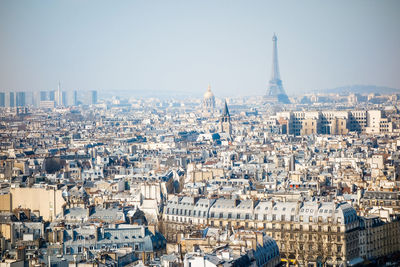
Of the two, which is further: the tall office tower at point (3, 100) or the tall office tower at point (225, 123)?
the tall office tower at point (225, 123)

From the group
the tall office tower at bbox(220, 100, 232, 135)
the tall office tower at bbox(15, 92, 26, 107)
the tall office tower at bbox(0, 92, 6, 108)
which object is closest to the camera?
the tall office tower at bbox(0, 92, 6, 108)

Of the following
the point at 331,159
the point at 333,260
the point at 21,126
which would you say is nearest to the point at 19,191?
the point at 333,260

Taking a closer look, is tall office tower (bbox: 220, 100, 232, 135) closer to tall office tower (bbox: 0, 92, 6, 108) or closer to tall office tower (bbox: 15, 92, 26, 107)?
tall office tower (bbox: 15, 92, 26, 107)

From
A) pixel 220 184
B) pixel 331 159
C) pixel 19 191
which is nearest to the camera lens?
pixel 19 191

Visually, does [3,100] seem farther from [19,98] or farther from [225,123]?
[225,123]

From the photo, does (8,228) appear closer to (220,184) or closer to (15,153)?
(220,184)

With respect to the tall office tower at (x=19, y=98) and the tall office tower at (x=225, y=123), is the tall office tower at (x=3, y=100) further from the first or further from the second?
the tall office tower at (x=225, y=123)

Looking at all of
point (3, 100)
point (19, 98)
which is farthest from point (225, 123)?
point (3, 100)

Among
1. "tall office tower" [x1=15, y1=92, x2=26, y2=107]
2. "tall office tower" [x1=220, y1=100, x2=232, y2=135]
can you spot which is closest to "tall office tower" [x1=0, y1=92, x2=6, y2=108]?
"tall office tower" [x1=15, y1=92, x2=26, y2=107]

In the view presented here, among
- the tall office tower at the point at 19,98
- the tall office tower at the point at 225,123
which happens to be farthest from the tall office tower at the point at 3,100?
the tall office tower at the point at 225,123

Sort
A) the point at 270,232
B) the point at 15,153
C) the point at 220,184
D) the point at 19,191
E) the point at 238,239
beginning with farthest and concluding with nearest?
the point at 15,153
the point at 220,184
the point at 19,191
the point at 270,232
the point at 238,239

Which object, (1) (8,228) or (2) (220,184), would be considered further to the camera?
(2) (220,184)
